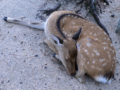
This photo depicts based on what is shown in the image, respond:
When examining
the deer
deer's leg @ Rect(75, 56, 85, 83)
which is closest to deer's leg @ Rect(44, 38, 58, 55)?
the deer

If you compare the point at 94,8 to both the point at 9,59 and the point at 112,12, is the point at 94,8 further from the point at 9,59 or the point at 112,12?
the point at 9,59

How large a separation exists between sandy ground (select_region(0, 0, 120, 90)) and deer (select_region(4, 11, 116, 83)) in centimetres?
16

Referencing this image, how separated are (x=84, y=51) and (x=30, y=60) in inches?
43.0

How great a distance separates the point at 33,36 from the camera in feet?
11.9

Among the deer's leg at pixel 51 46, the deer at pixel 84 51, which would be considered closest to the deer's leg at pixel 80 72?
the deer at pixel 84 51

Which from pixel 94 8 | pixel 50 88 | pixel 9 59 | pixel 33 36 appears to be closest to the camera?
pixel 50 88

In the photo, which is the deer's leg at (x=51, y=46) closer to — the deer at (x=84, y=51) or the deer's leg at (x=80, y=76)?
the deer at (x=84, y=51)

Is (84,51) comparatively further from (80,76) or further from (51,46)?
(51,46)

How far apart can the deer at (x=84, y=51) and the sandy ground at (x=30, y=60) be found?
0.51 ft

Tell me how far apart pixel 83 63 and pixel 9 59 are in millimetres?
1472

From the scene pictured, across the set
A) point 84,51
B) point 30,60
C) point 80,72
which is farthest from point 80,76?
point 30,60

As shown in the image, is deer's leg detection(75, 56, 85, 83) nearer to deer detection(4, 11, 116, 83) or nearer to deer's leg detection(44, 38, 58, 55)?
deer detection(4, 11, 116, 83)

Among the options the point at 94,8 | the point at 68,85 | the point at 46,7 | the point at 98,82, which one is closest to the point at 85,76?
the point at 98,82

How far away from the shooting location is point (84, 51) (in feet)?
9.32
